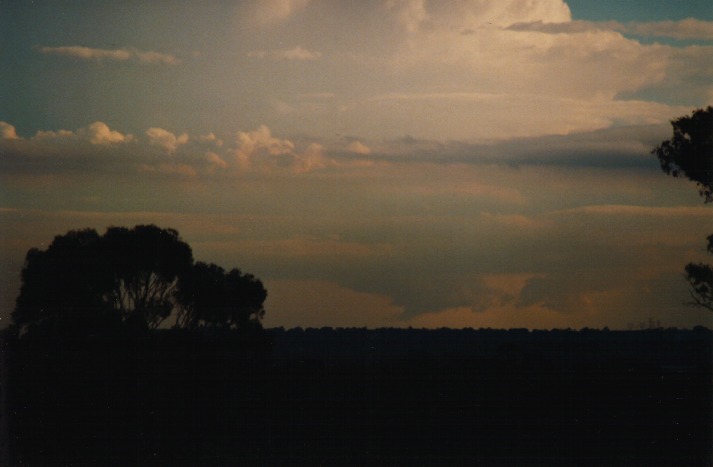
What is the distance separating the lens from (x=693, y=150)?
16438 mm

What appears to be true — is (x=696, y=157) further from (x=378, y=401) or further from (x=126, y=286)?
(x=126, y=286)

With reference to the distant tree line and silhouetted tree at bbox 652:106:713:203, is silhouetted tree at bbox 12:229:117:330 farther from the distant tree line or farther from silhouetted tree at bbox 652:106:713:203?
silhouetted tree at bbox 652:106:713:203

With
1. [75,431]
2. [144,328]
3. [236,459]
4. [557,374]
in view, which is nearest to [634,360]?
[557,374]

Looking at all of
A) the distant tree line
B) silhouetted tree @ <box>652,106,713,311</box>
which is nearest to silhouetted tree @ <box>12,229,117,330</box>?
the distant tree line

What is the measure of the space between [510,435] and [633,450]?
1818mm

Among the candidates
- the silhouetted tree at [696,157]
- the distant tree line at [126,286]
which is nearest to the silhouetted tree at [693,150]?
the silhouetted tree at [696,157]

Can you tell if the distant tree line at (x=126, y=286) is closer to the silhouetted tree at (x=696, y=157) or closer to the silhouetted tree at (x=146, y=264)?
the silhouetted tree at (x=146, y=264)

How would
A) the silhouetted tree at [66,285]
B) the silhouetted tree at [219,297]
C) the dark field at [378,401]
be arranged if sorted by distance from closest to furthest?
the dark field at [378,401] < the silhouetted tree at [66,285] < the silhouetted tree at [219,297]

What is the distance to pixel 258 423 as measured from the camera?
1356 cm

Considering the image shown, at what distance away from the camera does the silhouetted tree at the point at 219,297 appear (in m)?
25.0

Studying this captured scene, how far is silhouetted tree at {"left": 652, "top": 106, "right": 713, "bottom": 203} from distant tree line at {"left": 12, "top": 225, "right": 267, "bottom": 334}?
12.0m

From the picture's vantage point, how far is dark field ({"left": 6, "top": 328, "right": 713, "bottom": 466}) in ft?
39.4

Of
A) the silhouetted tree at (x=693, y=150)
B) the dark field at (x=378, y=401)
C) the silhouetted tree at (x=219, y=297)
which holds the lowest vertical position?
the dark field at (x=378, y=401)

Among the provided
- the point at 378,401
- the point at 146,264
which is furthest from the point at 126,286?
the point at 378,401
